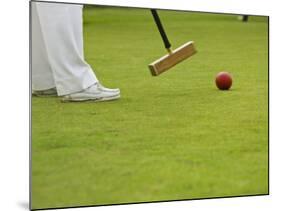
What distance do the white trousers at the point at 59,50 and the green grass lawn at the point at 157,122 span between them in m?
0.07

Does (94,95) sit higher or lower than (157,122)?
higher

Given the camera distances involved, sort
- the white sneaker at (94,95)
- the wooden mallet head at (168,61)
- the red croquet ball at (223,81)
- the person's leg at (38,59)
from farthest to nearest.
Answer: the red croquet ball at (223,81) < the wooden mallet head at (168,61) < the white sneaker at (94,95) < the person's leg at (38,59)

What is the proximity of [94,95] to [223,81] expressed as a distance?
0.78m

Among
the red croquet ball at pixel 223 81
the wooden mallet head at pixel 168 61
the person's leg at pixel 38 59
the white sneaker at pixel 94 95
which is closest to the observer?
the person's leg at pixel 38 59

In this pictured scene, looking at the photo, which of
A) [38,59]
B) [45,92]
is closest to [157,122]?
[45,92]

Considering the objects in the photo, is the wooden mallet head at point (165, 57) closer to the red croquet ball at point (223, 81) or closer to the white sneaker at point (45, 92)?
the red croquet ball at point (223, 81)

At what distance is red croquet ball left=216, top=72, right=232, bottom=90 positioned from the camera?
4.05 meters

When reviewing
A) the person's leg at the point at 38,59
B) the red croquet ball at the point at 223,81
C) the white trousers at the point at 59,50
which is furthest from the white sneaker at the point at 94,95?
the red croquet ball at the point at 223,81

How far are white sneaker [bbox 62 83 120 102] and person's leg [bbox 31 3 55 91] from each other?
17cm

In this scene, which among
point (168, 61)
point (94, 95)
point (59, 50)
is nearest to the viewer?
point (59, 50)

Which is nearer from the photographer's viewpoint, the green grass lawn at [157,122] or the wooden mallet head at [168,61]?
the green grass lawn at [157,122]

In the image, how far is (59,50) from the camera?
12.0ft

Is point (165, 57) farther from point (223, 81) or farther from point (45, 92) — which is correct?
point (45, 92)

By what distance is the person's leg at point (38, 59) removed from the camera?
3496 millimetres
